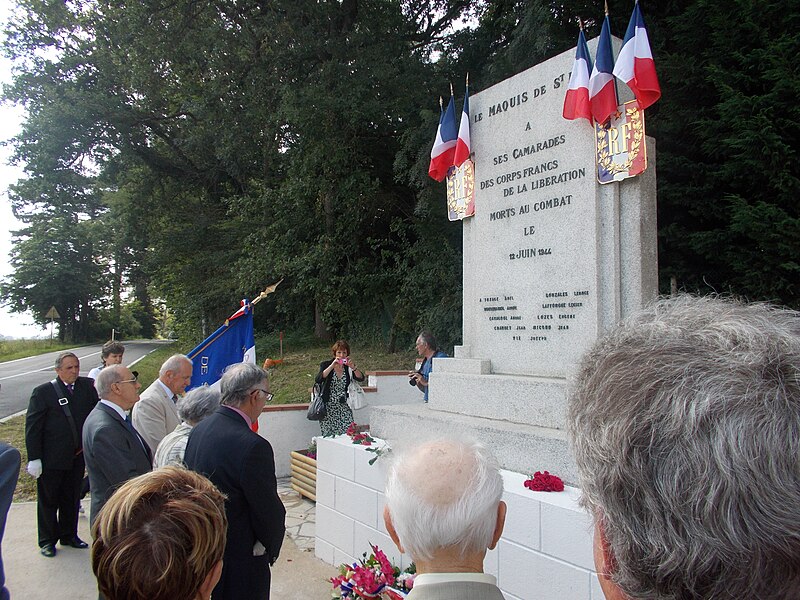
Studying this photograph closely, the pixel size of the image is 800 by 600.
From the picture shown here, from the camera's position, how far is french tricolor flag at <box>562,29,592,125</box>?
3803mm

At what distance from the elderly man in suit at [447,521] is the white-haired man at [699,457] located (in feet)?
1.39

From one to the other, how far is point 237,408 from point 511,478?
1.63 m

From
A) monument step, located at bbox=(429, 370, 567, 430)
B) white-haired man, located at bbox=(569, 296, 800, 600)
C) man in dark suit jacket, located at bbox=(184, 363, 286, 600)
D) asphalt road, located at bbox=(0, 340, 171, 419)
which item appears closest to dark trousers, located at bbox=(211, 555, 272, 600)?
man in dark suit jacket, located at bbox=(184, 363, 286, 600)

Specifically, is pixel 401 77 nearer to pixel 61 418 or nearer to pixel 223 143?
pixel 223 143

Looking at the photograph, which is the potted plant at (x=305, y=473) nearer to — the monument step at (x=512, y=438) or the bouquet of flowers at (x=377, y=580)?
the monument step at (x=512, y=438)

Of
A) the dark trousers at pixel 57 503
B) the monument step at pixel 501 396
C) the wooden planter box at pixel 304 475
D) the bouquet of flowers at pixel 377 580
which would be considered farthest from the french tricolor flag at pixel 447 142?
the dark trousers at pixel 57 503

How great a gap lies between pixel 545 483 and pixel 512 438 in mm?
→ 535

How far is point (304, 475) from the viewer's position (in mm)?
6309

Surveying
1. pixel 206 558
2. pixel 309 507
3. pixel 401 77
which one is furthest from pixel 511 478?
pixel 401 77

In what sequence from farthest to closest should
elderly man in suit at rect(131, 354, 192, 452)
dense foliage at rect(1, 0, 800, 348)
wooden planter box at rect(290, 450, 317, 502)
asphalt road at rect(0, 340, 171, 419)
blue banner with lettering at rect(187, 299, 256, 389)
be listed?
asphalt road at rect(0, 340, 171, 419)
dense foliage at rect(1, 0, 800, 348)
blue banner with lettering at rect(187, 299, 256, 389)
wooden planter box at rect(290, 450, 317, 502)
elderly man in suit at rect(131, 354, 192, 452)

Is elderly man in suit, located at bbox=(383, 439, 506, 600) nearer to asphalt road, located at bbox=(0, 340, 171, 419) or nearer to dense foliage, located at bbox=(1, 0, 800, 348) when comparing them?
dense foliage, located at bbox=(1, 0, 800, 348)

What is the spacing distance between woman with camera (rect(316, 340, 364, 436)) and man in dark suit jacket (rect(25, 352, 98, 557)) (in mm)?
2457

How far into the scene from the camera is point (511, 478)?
3.21m

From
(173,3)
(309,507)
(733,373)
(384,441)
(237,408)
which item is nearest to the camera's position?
(733,373)
